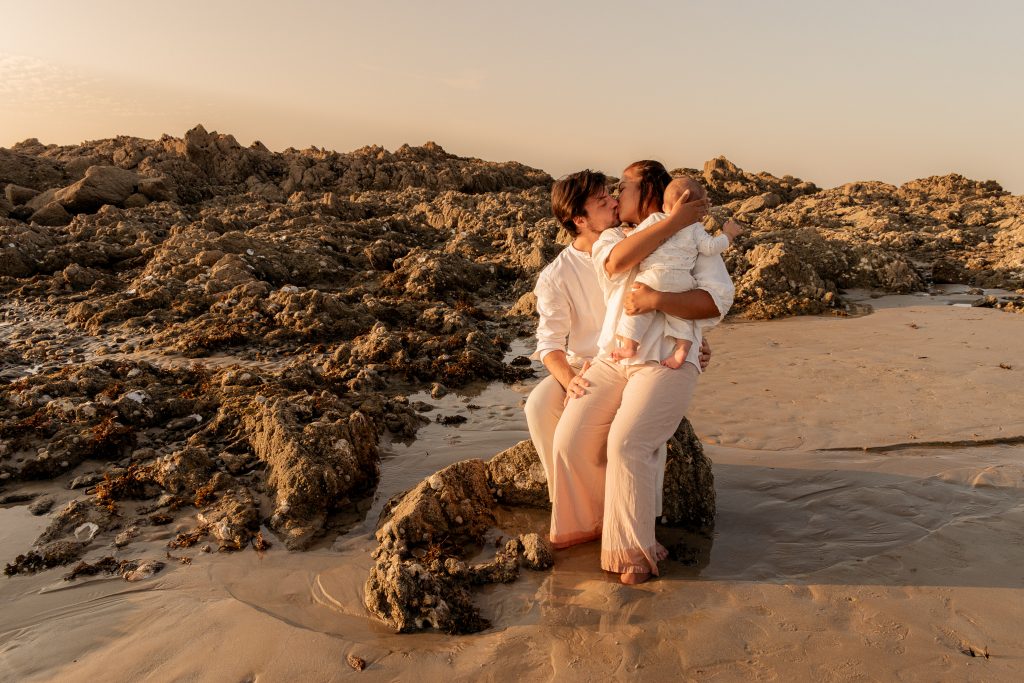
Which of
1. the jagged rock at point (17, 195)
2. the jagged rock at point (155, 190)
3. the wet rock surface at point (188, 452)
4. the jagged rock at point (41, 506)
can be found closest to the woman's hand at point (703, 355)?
the wet rock surface at point (188, 452)

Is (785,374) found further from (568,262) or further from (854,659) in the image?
(854,659)

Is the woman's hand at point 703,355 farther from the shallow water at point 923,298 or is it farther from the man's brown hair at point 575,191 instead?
the shallow water at point 923,298

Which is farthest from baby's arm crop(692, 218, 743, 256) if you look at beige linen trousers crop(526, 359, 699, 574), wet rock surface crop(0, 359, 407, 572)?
wet rock surface crop(0, 359, 407, 572)

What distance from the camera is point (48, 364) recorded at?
769 centimetres

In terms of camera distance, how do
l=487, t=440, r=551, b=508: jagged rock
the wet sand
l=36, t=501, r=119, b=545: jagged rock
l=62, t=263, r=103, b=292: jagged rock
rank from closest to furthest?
the wet sand < l=36, t=501, r=119, b=545: jagged rock < l=487, t=440, r=551, b=508: jagged rock < l=62, t=263, r=103, b=292: jagged rock

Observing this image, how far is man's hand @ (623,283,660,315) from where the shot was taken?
3.24m

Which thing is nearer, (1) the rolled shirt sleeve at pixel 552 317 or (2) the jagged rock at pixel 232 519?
(1) the rolled shirt sleeve at pixel 552 317

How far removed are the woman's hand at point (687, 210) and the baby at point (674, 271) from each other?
3 cm

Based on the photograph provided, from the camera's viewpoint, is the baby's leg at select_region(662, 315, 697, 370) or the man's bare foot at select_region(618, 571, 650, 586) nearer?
the man's bare foot at select_region(618, 571, 650, 586)

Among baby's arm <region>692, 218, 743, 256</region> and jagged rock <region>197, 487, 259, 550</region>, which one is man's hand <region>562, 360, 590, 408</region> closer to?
baby's arm <region>692, 218, 743, 256</region>

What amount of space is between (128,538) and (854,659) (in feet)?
12.8

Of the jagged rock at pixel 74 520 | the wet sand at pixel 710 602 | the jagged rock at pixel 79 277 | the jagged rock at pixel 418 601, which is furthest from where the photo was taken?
the jagged rock at pixel 79 277

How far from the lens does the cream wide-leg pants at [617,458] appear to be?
322 centimetres

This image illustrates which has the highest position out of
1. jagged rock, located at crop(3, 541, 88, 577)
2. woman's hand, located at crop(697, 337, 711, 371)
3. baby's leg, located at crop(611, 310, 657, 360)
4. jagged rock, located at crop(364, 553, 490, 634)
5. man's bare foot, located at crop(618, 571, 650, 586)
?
baby's leg, located at crop(611, 310, 657, 360)
